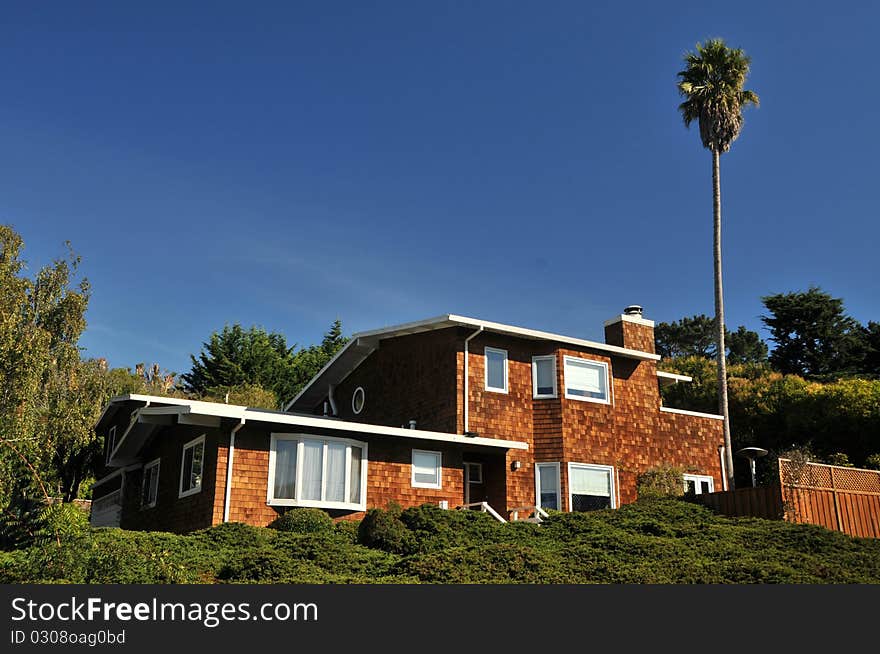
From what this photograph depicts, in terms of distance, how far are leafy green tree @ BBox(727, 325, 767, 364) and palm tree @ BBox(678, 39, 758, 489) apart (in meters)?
30.8

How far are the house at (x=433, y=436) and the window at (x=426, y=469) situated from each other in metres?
0.03

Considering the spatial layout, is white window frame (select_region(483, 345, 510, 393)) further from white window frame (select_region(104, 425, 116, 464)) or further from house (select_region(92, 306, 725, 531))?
white window frame (select_region(104, 425, 116, 464))

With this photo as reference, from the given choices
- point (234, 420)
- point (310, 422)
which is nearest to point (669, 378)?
point (310, 422)

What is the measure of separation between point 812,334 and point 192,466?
3707 centimetres

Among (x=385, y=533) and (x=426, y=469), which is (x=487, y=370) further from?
(x=385, y=533)

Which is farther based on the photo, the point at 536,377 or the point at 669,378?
the point at 669,378

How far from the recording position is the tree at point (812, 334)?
45.0 meters

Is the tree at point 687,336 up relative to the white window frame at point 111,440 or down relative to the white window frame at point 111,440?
up

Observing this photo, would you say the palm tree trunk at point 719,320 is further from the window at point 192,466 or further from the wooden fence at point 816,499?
the window at point 192,466

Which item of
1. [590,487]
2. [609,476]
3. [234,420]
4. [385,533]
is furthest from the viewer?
[609,476]

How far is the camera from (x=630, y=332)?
25391mm

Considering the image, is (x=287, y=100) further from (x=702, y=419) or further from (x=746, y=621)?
(x=746, y=621)

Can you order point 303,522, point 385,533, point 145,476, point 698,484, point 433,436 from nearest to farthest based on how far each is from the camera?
point 385,533, point 303,522, point 433,436, point 145,476, point 698,484

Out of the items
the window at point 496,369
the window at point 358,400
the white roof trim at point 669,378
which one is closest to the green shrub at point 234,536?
the window at point 496,369
